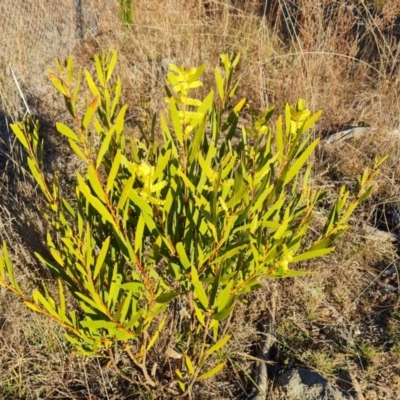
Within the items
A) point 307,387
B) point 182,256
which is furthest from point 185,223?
point 307,387

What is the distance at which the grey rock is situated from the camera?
1.48 m

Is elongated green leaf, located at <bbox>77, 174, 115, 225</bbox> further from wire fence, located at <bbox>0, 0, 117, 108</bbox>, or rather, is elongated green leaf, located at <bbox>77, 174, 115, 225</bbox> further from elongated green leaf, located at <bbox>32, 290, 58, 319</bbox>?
wire fence, located at <bbox>0, 0, 117, 108</bbox>

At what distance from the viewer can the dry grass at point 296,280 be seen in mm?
1542

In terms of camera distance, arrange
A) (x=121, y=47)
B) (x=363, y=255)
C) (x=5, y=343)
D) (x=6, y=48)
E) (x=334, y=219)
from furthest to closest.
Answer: (x=121, y=47), (x=6, y=48), (x=363, y=255), (x=5, y=343), (x=334, y=219)

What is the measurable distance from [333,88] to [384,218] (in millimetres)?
821

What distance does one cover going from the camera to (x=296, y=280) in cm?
187

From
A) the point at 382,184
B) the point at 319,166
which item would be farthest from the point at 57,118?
the point at 382,184

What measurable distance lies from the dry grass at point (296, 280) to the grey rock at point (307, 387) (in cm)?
6

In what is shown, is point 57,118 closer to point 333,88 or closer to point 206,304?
point 333,88

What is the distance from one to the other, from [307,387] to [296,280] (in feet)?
1.47

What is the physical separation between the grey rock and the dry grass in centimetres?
6

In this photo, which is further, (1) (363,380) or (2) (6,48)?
(2) (6,48)

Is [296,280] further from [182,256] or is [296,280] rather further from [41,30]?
[41,30]

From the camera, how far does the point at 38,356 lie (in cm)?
155
